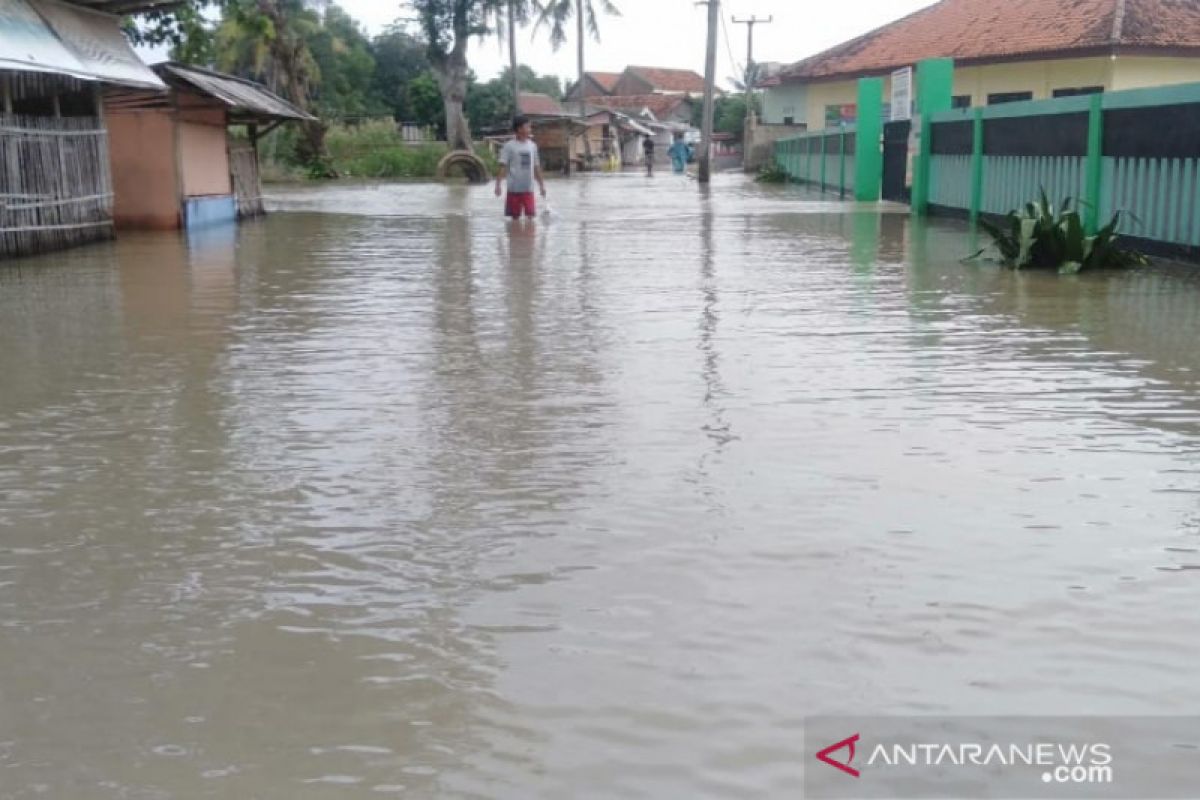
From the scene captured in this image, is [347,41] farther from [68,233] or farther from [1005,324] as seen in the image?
[1005,324]

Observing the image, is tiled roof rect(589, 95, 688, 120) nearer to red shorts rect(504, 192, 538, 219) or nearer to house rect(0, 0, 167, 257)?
red shorts rect(504, 192, 538, 219)

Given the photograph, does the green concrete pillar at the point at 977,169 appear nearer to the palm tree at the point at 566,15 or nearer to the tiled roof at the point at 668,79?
the palm tree at the point at 566,15

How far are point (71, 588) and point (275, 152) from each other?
1908 inches

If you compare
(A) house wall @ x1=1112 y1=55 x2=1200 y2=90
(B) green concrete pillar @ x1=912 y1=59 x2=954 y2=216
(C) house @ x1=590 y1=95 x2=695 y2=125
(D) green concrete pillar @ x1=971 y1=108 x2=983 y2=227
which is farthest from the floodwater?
(C) house @ x1=590 y1=95 x2=695 y2=125

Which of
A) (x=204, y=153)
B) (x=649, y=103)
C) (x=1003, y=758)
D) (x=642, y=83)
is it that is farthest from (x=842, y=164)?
(x=642, y=83)

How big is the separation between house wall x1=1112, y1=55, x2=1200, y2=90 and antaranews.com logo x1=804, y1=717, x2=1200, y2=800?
3239cm

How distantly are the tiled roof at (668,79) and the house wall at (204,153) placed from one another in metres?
85.5

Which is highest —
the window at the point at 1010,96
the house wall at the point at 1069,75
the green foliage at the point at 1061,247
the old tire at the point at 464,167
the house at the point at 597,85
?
the house at the point at 597,85

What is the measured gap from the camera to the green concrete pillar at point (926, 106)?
69.5ft

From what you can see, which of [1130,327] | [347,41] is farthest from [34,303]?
[347,41]

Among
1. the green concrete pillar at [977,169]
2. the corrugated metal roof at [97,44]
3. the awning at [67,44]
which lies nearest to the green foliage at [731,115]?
the green concrete pillar at [977,169]

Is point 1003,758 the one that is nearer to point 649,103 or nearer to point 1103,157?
point 1103,157

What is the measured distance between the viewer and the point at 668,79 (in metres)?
106

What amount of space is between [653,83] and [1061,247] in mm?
95526
